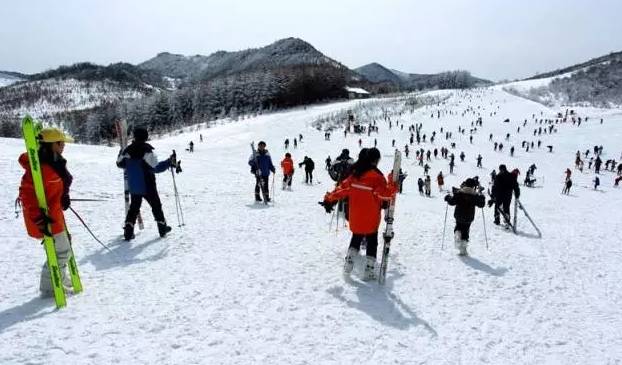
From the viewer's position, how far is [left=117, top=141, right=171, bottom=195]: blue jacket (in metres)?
7.28

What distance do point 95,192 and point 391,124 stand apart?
177 ft

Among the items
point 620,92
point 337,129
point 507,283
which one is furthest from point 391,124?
point 620,92

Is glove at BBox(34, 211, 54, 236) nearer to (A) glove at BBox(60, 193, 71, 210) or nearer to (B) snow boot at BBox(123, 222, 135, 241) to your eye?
(A) glove at BBox(60, 193, 71, 210)

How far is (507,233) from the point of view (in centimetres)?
1115

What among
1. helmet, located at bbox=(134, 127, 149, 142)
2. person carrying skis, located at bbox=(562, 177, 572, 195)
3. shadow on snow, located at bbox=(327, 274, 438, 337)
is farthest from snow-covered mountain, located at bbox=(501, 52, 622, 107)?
helmet, located at bbox=(134, 127, 149, 142)

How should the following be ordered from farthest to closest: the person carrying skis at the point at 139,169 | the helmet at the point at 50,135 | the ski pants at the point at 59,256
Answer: the person carrying skis at the point at 139,169 < the ski pants at the point at 59,256 < the helmet at the point at 50,135

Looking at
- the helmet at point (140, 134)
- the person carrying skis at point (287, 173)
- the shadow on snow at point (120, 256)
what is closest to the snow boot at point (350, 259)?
the shadow on snow at point (120, 256)

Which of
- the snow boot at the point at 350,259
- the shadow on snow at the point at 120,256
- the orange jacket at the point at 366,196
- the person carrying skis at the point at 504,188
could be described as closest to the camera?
the orange jacket at the point at 366,196

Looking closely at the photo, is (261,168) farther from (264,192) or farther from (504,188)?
(504,188)

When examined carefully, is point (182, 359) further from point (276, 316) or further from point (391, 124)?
point (391, 124)

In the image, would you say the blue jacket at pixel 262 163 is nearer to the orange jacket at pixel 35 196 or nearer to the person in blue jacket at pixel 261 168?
the person in blue jacket at pixel 261 168

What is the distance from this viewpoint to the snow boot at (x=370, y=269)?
6172 millimetres

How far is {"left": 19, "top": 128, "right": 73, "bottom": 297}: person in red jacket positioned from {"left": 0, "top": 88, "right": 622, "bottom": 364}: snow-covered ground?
566 millimetres

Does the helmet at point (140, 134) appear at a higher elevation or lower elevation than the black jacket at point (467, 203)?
higher
